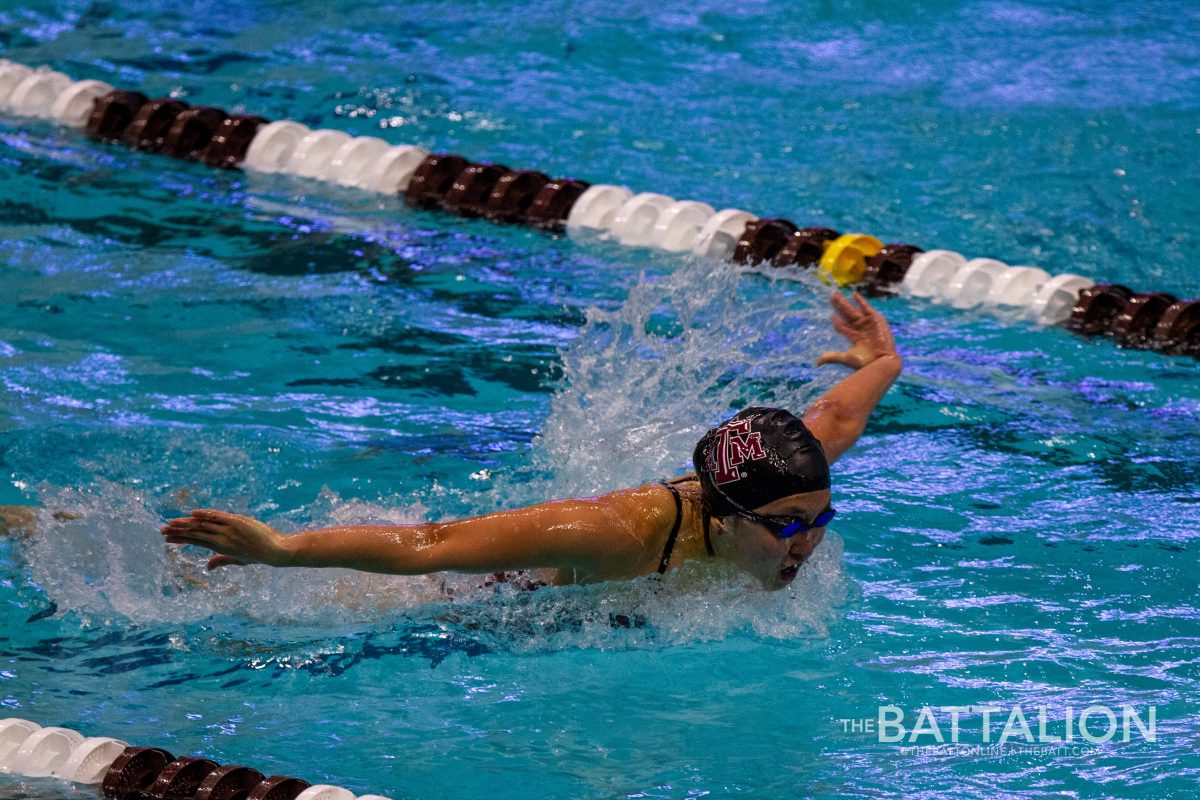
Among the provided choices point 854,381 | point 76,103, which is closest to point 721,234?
point 854,381

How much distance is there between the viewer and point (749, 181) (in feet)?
22.7

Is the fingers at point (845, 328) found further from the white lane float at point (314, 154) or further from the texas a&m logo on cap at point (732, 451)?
the white lane float at point (314, 154)

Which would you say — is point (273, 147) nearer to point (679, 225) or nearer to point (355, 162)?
point (355, 162)

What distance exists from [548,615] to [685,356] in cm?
131

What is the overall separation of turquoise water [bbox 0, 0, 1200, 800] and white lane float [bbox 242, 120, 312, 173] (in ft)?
0.39

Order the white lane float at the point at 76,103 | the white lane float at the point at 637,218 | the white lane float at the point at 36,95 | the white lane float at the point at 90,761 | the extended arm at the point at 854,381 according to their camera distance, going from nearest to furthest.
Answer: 1. the white lane float at the point at 90,761
2. the extended arm at the point at 854,381
3. the white lane float at the point at 637,218
4. the white lane float at the point at 76,103
5. the white lane float at the point at 36,95

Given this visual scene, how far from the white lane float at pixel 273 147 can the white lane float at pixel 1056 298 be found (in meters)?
3.66

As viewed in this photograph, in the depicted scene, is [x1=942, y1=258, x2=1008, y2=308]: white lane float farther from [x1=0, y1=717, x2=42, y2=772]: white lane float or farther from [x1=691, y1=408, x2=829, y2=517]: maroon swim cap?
[x1=0, y1=717, x2=42, y2=772]: white lane float

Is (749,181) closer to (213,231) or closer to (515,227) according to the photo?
(515,227)

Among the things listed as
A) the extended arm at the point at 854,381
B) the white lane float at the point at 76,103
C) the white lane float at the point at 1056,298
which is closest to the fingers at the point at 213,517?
the extended arm at the point at 854,381

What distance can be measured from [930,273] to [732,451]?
2.90 metres

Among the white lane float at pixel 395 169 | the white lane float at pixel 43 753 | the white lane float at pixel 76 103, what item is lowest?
the white lane float at pixel 43 753

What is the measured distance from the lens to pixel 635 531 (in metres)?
3.22

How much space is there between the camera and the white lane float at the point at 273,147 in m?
7.08
